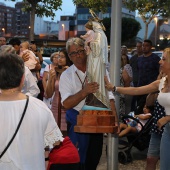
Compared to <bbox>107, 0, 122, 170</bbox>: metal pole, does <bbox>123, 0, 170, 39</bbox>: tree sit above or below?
above

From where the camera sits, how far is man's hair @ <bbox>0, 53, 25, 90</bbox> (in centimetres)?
270

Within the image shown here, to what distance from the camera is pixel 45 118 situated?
282 cm

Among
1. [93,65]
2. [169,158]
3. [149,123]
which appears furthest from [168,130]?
[149,123]

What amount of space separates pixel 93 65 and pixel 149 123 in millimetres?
2890

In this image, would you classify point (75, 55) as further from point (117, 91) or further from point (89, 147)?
point (89, 147)

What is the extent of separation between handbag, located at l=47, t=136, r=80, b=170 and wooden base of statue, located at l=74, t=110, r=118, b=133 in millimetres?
516

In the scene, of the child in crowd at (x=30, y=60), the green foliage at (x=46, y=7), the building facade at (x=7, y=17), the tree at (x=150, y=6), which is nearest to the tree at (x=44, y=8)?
the green foliage at (x=46, y=7)

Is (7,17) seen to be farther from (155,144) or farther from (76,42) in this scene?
(76,42)

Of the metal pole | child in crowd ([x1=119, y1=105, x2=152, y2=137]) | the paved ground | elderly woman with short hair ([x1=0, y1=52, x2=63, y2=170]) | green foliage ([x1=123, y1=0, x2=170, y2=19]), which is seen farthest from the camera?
green foliage ([x1=123, y1=0, x2=170, y2=19])

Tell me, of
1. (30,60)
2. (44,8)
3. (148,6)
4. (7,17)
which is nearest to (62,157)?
(30,60)

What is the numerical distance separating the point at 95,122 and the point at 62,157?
65 cm

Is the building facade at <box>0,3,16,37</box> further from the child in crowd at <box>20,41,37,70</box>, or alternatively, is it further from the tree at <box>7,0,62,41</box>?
the child in crowd at <box>20,41,37,70</box>

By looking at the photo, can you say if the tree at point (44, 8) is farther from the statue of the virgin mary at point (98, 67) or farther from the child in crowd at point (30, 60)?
the statue of the virgin mary at point (98, 67)

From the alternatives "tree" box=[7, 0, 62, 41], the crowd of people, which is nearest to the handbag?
the crowd of people
